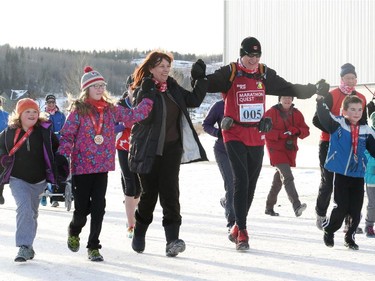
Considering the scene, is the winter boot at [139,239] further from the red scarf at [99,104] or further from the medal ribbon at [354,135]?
the medal ribbon at [354,135]

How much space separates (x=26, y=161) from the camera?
23.9 feet

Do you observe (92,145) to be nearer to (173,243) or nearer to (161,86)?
(161,86)

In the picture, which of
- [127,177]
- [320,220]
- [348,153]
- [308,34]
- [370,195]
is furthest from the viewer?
[308,34]

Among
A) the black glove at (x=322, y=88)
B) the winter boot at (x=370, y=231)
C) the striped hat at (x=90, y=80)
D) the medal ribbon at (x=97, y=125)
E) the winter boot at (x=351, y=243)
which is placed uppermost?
the striped hat at (x=90, y=80)

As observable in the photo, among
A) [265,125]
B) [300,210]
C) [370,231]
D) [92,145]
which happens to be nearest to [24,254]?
[92,145]

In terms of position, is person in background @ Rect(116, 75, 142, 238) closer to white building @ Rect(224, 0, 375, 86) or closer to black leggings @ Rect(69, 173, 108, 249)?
black leggings @ Rect(69, 173, 108, 249)

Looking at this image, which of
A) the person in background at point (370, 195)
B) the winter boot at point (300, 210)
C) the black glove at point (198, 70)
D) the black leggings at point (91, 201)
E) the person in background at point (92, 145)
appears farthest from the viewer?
the winter boot at point (300, 210)

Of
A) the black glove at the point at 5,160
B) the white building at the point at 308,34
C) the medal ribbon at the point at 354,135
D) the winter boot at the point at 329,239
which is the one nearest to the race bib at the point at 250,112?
the medal ribbon at the point at 354,135

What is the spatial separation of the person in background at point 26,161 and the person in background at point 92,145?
0.27 meters

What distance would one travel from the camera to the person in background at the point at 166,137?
717 centimetres

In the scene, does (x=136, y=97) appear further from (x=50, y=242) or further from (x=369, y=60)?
(x=369, y=60)

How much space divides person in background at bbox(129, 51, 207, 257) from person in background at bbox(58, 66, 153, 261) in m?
0.16

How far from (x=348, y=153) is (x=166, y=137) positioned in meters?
1.62

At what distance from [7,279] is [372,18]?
2607cm
